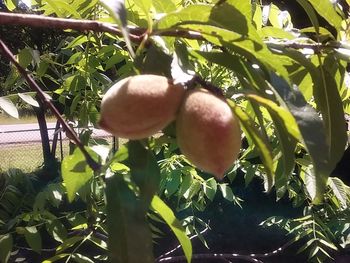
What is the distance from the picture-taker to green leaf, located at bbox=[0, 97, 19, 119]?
1.49 m

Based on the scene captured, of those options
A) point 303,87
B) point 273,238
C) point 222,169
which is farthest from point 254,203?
point 222,169

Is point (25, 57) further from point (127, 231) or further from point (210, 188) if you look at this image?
point (127, 231)

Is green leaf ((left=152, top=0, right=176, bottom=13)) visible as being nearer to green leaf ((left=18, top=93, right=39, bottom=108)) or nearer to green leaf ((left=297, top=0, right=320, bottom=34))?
green leaf ((left=297, top=0, right=320, bottom=34))

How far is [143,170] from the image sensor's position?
2.21 feet

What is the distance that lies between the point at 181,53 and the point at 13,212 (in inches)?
57.7

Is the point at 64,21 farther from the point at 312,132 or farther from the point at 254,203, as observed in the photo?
the point at 254,203

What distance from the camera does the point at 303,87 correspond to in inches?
35.4

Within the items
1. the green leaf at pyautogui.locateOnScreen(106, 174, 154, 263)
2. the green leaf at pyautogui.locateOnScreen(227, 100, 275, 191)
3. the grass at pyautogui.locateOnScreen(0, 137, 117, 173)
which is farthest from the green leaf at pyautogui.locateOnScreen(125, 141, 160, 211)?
the grass at pyautogui.locateOnScreen(0, 137, 117, 173)

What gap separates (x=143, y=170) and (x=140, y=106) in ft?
0.48

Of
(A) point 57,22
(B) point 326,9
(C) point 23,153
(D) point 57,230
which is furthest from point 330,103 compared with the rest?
(C) point 23,153

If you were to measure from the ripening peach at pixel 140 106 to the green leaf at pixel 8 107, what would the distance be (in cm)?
98

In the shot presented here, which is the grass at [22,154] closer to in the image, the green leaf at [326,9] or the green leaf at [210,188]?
the green leaf at [210,188]

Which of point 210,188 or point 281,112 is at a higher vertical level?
point 281,112

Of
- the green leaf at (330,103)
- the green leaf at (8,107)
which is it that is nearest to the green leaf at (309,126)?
the green leaf at (330,103)
